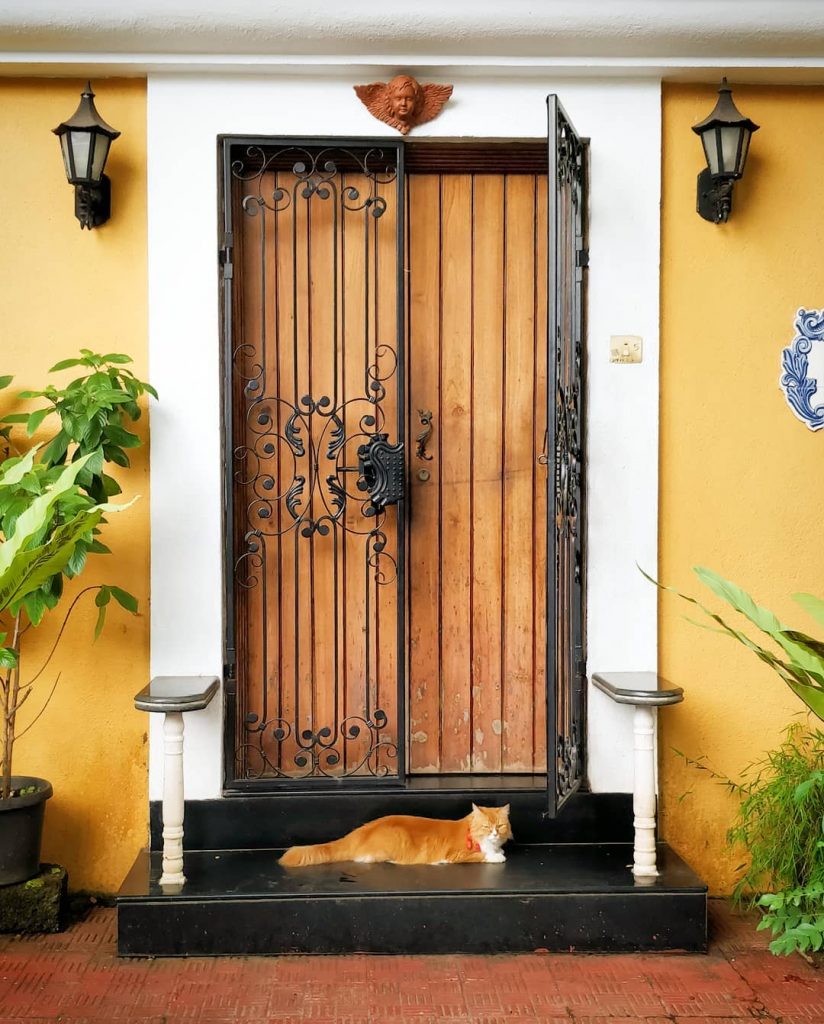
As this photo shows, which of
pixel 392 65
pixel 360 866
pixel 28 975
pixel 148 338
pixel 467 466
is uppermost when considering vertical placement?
pixel 392 65

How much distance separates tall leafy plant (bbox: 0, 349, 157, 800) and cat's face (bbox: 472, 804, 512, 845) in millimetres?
1399

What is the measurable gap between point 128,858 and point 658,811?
1.99 metres

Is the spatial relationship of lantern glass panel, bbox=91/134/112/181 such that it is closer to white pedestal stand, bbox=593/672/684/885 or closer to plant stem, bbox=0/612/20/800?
plant stem, bbox=0/612/20/800

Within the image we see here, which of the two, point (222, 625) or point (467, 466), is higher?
point (467, 466)

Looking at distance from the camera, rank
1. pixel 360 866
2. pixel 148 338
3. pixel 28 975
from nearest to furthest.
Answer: pixel 28 975 < pixel 360 866 < pixel 148 338

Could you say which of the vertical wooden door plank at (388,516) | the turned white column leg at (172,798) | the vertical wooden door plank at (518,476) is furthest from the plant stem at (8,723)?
the vertical wooden door plank at (518,476)

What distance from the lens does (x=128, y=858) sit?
3559 millimetres

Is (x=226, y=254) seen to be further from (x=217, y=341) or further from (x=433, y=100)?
(x=433, y=100)

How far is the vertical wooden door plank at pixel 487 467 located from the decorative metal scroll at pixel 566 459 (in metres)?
0.25

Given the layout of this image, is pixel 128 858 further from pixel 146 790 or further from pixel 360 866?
pixel 360 866

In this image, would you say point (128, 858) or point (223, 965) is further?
point (128, 858)

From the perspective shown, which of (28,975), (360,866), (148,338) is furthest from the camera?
(148,338)

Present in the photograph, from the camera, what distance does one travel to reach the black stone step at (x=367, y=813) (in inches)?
136

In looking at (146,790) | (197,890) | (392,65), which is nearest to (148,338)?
(392,65)
